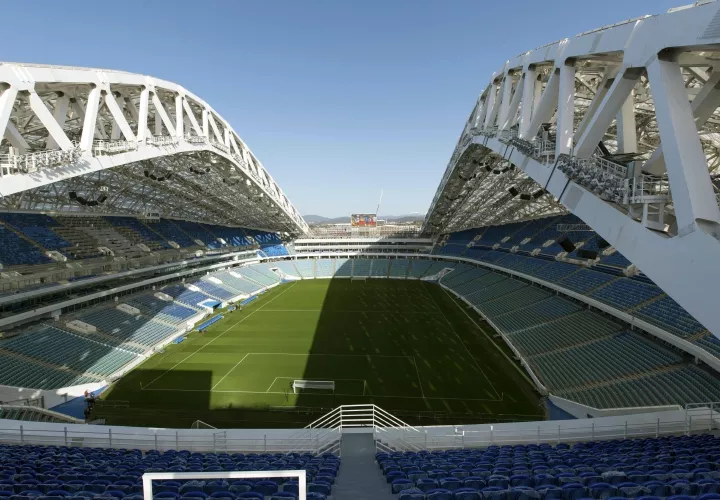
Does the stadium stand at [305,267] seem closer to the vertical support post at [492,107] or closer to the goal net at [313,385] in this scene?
the goal net at [313,385]

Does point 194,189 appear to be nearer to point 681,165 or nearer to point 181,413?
point 181,413

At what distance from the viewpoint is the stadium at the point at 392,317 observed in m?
6.39

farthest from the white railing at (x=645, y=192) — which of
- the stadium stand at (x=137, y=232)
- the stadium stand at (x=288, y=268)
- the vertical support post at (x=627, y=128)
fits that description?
the stadium stand at (x=288, y=268)

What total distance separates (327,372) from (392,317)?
13058 millimetres

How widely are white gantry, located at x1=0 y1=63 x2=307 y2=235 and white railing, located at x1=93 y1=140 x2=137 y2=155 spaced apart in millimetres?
39

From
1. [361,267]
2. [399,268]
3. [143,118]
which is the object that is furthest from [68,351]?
[399,268]

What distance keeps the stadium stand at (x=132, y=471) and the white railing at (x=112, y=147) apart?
1005 cm

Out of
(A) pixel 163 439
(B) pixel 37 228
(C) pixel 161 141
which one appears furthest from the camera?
(B) pixel 37 228

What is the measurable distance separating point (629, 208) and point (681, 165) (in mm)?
1803

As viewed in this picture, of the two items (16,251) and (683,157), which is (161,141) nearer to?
(16,251)

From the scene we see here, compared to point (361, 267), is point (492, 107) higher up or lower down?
higher up

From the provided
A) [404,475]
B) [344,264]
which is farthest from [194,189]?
[404,475]

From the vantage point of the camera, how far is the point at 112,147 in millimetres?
14812

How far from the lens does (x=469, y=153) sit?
2594 cm
